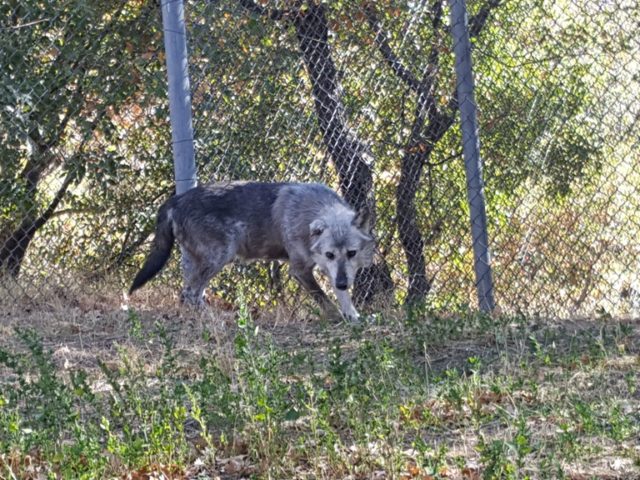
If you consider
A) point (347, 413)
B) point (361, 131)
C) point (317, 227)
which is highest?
point (361, 131)

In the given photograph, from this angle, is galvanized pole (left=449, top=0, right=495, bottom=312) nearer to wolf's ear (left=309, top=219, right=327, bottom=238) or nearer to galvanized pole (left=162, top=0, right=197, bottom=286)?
wolf's ear (left=309, top=219, right=327, bottom=238)

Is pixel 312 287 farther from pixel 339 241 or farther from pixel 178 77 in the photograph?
pixel 178 77

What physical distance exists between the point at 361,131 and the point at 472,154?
141 cm

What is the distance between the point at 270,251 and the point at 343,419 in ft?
13.4

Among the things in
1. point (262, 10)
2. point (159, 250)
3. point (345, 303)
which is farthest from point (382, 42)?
point (159, 250)

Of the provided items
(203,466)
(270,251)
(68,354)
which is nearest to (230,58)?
(270,251)

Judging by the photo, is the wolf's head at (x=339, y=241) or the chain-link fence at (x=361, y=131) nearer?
the wolf's head at (x=339, y=241)

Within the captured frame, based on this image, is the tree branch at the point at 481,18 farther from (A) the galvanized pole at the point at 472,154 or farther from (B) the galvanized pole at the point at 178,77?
(B) the galvanized pole at the point at 178,77

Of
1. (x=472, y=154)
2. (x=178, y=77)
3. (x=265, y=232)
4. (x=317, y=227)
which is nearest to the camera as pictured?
(x=178, y=77)

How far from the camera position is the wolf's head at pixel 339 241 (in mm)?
7738

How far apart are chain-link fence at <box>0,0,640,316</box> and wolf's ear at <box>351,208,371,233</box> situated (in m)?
0.78

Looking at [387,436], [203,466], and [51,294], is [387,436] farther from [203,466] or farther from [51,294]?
[51,294]

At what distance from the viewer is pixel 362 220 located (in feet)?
25.8

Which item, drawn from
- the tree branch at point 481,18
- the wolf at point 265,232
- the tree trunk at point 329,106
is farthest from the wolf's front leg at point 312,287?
the tree branch at point 481,18
